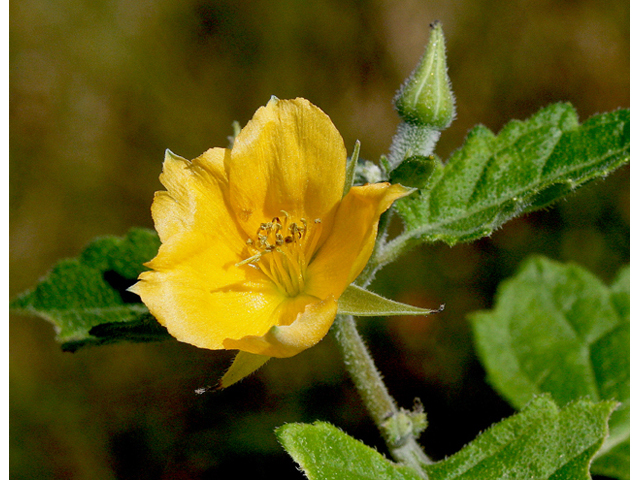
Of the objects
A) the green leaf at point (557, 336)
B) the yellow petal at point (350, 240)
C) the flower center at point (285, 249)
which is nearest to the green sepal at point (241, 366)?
the yellow petal at point (350, 240)

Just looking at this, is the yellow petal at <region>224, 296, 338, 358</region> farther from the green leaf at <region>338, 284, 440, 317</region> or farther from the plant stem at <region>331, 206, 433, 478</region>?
the plant stem at <region>331, 206, 433, 478</region>

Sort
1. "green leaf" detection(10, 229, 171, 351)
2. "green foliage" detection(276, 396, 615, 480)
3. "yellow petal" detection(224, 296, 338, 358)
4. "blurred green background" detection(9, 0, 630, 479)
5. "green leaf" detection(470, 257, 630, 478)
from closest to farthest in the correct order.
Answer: "yellow petal" detection(224, 296, 338, 358)
"green foliage" detection(276, 396, 615, 480)
"green leaf" detection(10, 229, 171, 351)
"green leaf" detection(470, 257, 630, 478)
"blurred green background" detection(9, 0, 630, 479)

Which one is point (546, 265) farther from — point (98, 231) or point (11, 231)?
point (11, 231)

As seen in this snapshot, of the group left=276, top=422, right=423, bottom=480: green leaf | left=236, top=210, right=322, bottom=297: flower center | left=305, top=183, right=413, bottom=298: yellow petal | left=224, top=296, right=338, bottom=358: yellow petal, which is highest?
left=236, top=210, right=322, bottom=297: flower center

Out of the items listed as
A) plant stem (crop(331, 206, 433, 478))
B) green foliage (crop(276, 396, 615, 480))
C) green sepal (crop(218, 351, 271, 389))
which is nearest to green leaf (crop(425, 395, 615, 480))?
green foliage (crop(276, 396, 615, 480))

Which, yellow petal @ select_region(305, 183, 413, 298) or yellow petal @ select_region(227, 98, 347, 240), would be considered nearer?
yellow petal @ select_region(305, 183, 413, 298)

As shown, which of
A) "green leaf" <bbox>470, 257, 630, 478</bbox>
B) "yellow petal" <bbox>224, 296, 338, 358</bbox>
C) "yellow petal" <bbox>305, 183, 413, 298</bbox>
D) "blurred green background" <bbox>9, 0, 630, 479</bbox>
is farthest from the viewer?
"blurred green background" <bbox>9, 0, 630, 479</bbox>

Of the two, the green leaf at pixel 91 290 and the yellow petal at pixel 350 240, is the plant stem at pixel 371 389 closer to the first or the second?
the yellow petal at pixel 350 240
